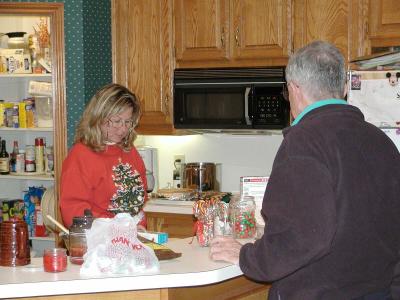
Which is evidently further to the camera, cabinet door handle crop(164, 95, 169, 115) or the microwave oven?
cabinet door handle crop(164, 95, 169, 115)

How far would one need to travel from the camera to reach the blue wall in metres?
4.61

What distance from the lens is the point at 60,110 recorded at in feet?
15.2

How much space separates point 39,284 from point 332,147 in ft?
3.20

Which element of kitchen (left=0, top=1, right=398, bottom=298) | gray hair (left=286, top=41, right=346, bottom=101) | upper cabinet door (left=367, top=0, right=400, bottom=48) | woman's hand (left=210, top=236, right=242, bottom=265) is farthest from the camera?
kitchen (left=0, top=1, right=398, bottom=298)

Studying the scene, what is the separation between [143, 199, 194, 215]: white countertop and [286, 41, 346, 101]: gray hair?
7.39 feet

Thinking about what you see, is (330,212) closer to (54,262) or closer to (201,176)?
(54,262)

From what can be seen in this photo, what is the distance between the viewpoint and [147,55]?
464cm

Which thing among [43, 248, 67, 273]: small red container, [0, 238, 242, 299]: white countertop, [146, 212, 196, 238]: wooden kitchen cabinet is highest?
[43, 248, 67, 273]: small red container

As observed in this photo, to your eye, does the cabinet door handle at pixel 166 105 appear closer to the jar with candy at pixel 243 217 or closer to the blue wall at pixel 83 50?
the blue wall at pixel 83 50

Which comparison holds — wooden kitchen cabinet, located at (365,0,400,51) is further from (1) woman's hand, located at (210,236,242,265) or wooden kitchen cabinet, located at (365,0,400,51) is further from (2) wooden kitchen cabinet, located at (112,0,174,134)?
(1) woman's hand, located at (210,236,242,265)

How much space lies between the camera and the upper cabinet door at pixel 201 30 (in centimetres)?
437

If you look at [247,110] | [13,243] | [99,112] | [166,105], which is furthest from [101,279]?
[166,105]

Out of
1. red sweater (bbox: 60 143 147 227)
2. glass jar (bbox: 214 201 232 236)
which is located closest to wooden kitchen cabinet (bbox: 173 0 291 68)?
red sweater (bbox: 60 143 147 227)

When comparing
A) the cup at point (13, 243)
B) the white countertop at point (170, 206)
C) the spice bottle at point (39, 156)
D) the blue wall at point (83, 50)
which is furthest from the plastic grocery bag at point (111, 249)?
the spice bottle at point (39, 156)
